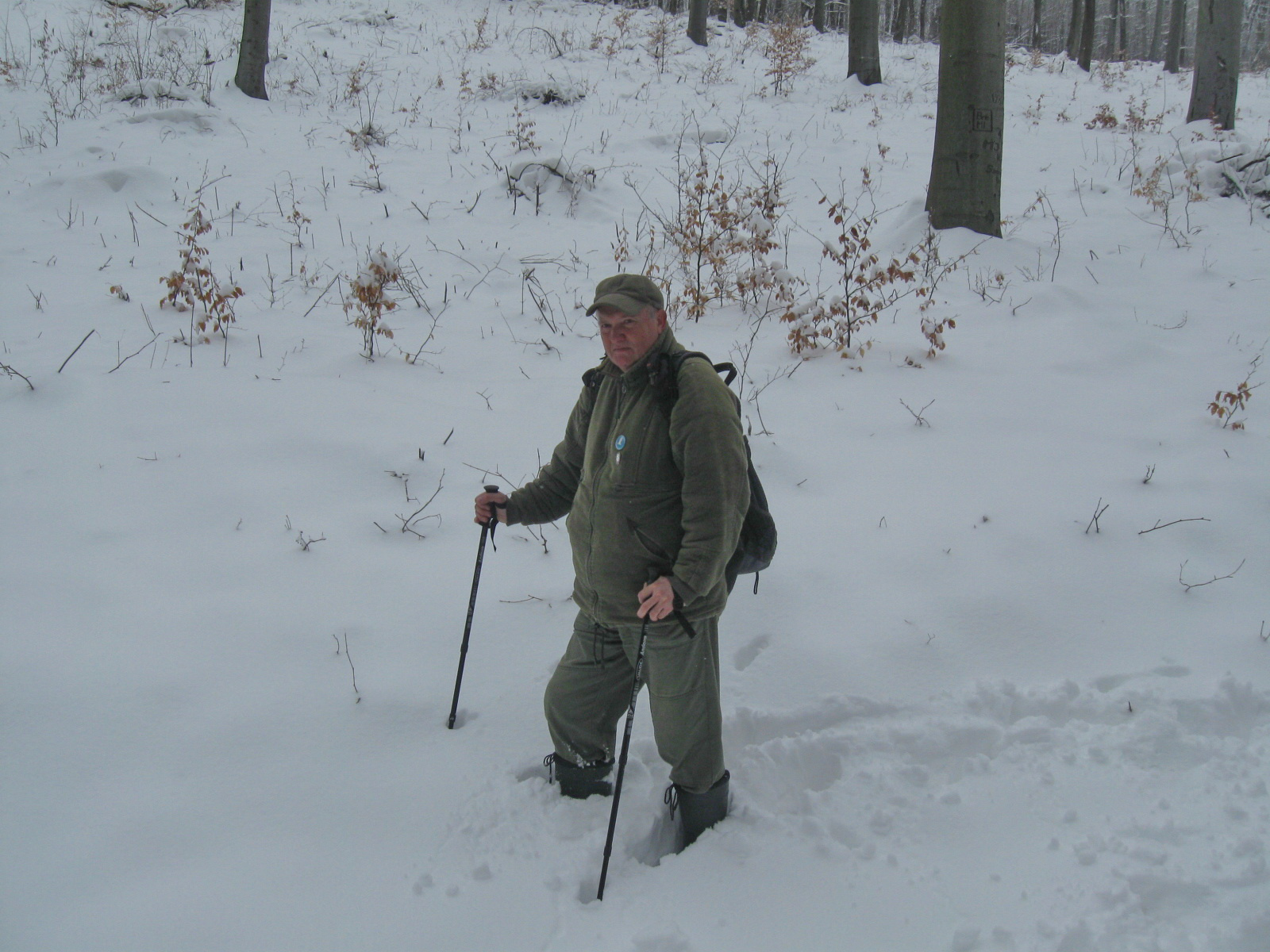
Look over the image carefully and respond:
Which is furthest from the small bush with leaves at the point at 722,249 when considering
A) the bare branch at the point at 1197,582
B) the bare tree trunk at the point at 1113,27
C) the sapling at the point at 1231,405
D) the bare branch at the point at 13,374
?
the bare tree trunk at the point at 1113,27

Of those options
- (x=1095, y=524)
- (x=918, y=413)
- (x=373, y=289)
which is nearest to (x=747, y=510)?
(x=1095, y=524)

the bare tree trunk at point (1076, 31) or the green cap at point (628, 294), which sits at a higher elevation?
the bare tree trunk at point (1076, 31)

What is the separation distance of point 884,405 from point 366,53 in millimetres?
13670

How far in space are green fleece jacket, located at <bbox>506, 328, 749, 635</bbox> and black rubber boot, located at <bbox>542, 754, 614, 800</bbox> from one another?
652mm

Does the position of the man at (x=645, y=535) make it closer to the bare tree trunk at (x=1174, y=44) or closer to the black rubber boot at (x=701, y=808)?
the black rubber boot at (x=701, y=808)

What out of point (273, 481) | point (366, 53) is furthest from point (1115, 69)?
point (273, 481)

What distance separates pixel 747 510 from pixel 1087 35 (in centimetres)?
2662

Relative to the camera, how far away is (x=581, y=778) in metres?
2.97

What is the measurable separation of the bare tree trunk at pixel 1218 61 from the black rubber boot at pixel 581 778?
13.1 metres

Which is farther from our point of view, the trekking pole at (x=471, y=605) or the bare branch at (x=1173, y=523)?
the bare branch at (x=1173, y=523)

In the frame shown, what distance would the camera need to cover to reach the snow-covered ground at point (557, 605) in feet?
8.60

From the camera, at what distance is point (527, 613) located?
3865mm

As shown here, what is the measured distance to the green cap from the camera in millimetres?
2357

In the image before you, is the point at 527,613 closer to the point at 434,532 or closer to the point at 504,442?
the point at 434,532
